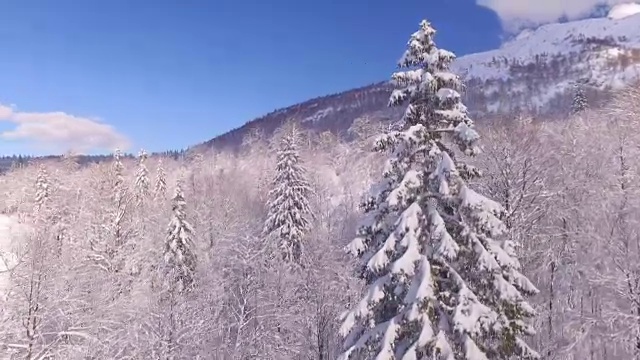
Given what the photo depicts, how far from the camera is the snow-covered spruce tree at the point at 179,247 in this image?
1348 inches

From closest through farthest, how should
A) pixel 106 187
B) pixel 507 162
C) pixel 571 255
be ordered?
pixel 507 162
pixel 571 255
pixel 106 187

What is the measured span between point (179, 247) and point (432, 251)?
26.1m

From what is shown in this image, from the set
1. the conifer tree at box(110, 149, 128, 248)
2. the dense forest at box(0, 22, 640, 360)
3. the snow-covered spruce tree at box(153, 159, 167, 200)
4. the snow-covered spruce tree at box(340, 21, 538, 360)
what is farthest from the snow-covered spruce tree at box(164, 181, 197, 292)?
the snow-covered spruce tree at box(153, 159, 167, 200)

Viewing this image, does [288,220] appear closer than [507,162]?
No

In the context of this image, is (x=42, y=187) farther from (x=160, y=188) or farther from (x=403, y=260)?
(x=403, y=260)

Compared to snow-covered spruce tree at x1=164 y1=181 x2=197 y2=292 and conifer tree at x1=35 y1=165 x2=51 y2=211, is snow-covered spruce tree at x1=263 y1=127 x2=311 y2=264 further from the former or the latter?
conifer tree at x1=35 y1=165 x2=51 y2=211

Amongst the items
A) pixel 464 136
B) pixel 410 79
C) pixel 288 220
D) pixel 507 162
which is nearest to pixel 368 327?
pixel 464 136

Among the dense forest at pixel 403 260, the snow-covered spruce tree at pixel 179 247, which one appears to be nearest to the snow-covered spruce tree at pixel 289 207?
the dense forest at pixel 403 260

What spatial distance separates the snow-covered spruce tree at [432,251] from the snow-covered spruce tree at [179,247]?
78.7 ft

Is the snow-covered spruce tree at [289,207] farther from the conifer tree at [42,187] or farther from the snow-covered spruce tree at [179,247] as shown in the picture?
the conifer tree at [42,187]

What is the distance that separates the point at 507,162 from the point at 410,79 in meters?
11.8

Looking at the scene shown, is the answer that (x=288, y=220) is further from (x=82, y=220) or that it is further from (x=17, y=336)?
(x=17, y=336)

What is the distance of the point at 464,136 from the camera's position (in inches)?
440

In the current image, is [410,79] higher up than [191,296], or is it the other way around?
[410,79]
